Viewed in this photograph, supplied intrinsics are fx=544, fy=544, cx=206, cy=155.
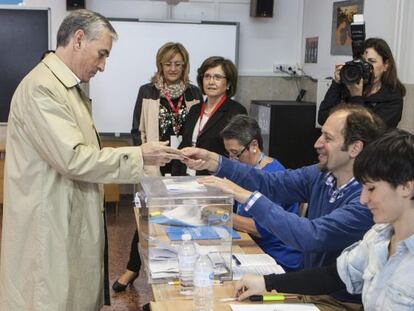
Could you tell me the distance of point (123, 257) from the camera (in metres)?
4.27

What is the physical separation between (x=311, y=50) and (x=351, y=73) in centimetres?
238

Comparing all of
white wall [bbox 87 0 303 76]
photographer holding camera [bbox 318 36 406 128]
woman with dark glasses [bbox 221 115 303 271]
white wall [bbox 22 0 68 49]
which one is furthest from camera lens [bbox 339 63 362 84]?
white wall [bbox 22 0 68 49]

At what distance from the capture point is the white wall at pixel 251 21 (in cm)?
550

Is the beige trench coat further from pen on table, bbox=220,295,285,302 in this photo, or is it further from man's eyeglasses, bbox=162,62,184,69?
man's eyeglasses, bbox=162,62,184,69

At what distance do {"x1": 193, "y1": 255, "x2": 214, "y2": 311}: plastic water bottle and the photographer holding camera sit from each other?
6.02ft

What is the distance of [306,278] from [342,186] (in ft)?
1.33

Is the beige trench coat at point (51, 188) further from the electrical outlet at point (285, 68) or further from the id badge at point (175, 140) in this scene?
the electrical outlet at point (285, 68)

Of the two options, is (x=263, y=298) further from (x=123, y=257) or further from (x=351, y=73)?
(x=123, y=257)

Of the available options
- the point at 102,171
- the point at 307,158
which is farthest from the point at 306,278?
the point at 307,158

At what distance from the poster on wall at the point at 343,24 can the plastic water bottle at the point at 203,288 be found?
11.1ft

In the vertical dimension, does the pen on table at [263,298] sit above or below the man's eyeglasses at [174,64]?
below

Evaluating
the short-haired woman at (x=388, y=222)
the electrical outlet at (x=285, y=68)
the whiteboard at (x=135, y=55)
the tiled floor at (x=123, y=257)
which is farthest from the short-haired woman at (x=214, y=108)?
the electrical outlet at (x=285, y=68)

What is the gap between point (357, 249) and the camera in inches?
63.7

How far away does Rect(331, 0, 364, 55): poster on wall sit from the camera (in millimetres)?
4585
